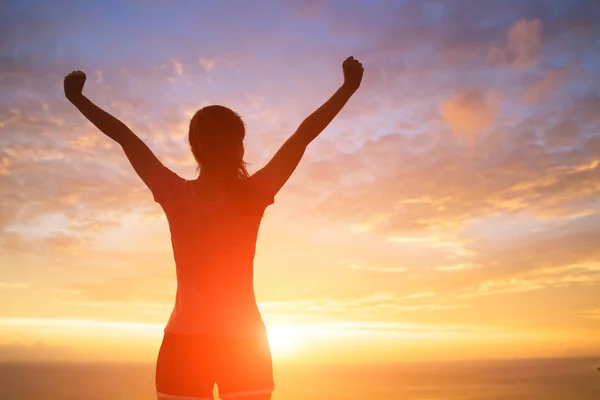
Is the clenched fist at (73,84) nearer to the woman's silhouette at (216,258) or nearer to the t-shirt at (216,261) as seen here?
the woman's silhouette at (216,258)

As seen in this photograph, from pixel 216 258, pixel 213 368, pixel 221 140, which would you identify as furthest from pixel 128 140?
pixel 213 368

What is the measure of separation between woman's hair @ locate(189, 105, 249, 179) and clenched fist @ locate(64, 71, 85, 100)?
0.80 meters

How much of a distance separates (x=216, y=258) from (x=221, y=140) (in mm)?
547

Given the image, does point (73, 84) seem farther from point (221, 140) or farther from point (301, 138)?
point (301, 138)

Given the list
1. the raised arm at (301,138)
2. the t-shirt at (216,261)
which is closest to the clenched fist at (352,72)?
the raised arm at (301,138)

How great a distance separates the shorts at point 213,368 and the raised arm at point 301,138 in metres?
0.72

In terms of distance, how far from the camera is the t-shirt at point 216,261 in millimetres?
2365

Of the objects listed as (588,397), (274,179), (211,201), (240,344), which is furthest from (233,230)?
(588,397)

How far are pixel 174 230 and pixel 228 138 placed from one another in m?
0.49

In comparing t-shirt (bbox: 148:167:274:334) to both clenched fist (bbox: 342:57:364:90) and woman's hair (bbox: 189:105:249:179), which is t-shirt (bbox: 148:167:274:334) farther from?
clenched fist (bbox: 342:57:364:90)

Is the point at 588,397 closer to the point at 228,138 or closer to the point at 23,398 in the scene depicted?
the point at 23,398

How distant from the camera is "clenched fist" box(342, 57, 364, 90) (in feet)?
9.45

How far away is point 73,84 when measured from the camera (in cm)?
290

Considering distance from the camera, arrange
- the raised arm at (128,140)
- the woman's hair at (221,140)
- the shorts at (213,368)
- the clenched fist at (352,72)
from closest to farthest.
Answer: the shorts at (213,368)
the woman's hair at (221,140)
the raised arm at (128,140)
the clenched fist at (352,72)
